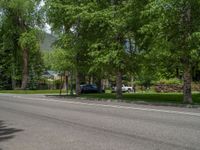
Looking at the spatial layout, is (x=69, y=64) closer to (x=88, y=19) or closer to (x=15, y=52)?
(x=88, y=19)

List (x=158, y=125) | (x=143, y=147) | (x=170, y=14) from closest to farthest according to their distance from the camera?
1. (x=143, y=147)
2. (x=158, y=125)
3. (x=170, y=14)

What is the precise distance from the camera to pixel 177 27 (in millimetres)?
27750

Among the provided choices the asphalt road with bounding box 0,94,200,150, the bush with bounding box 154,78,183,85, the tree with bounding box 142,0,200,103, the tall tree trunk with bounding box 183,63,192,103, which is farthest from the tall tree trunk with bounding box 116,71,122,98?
the bush with bounding box 154,78,183,85

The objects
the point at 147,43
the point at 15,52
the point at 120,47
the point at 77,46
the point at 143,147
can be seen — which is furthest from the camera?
the point at 15,52

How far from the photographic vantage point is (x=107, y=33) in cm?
3694

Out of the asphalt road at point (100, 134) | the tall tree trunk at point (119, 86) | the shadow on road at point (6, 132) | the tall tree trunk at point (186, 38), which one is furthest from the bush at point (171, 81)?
the shadow on road at point (6, 132)

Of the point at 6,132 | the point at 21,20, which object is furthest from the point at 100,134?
the point at 21,20

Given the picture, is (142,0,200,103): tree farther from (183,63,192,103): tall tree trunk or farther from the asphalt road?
the asphalt road

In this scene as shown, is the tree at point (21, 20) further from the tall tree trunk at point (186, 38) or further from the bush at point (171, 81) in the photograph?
the tall tree trunk at point (186, 38)

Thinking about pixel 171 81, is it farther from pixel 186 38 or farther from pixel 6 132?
pixel 6 132

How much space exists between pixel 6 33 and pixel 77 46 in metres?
29.5

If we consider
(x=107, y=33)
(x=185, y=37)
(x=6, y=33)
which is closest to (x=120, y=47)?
(x=107, y=33)

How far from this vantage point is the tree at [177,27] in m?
26.3

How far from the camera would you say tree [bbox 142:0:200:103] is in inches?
1037
